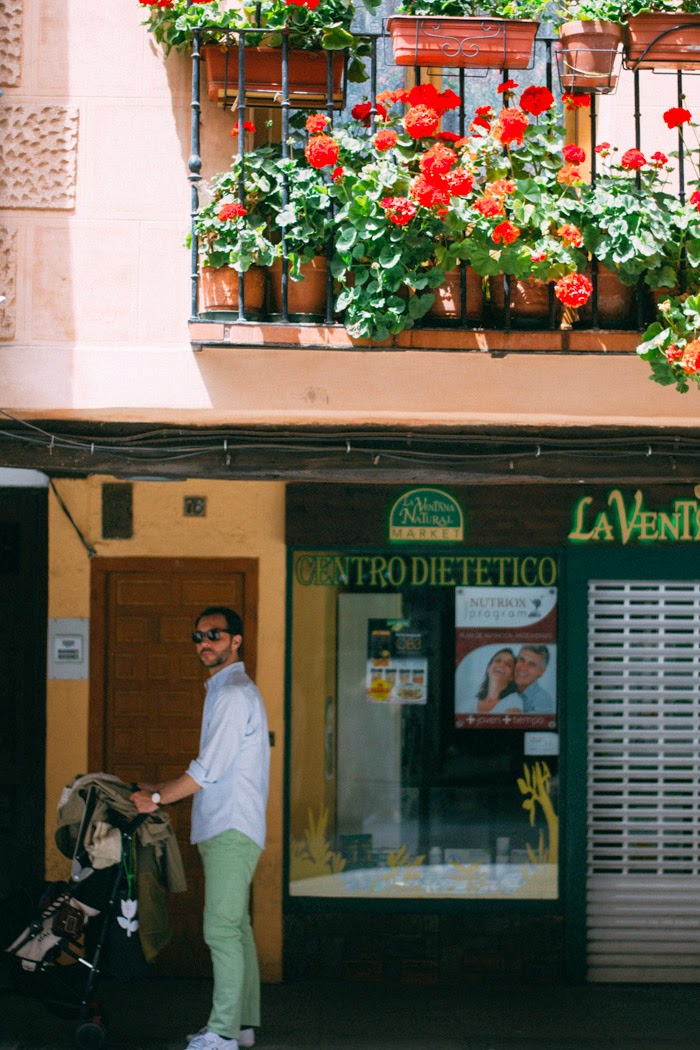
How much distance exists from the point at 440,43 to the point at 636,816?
170 inches

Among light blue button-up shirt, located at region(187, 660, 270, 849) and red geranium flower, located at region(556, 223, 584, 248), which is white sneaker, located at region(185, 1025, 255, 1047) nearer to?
light blue button-up shirt, located at region(187, 660, 270, 849)

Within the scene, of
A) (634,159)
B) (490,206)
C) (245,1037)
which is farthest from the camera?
(245,1037)

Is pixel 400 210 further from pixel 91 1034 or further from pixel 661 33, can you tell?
pixel 91 1034

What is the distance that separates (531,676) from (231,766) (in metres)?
2.22

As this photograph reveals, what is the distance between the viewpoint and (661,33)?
598 centimetres

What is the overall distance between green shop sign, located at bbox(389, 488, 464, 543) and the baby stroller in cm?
220

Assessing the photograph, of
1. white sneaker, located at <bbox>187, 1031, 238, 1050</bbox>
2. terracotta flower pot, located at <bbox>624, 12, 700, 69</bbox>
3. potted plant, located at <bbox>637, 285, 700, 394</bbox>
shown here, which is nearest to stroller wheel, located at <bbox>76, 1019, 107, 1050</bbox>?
white sneaker, located at <bbox>187, 1031, 238, 1050</bbox>

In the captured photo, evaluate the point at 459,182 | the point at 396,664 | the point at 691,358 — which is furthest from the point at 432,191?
the point at 396,664

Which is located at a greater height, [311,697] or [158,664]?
[158,664]

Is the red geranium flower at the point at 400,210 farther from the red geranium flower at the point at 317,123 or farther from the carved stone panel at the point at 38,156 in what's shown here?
the carved stone panel at the point at 38,156

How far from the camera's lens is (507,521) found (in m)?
7.55

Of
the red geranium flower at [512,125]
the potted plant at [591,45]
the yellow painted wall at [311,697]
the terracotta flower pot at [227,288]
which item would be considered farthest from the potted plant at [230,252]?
the yellow painted wall at [311,697]

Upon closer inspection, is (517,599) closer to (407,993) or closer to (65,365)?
(407,993)

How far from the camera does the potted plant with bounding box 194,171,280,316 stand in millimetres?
5809
